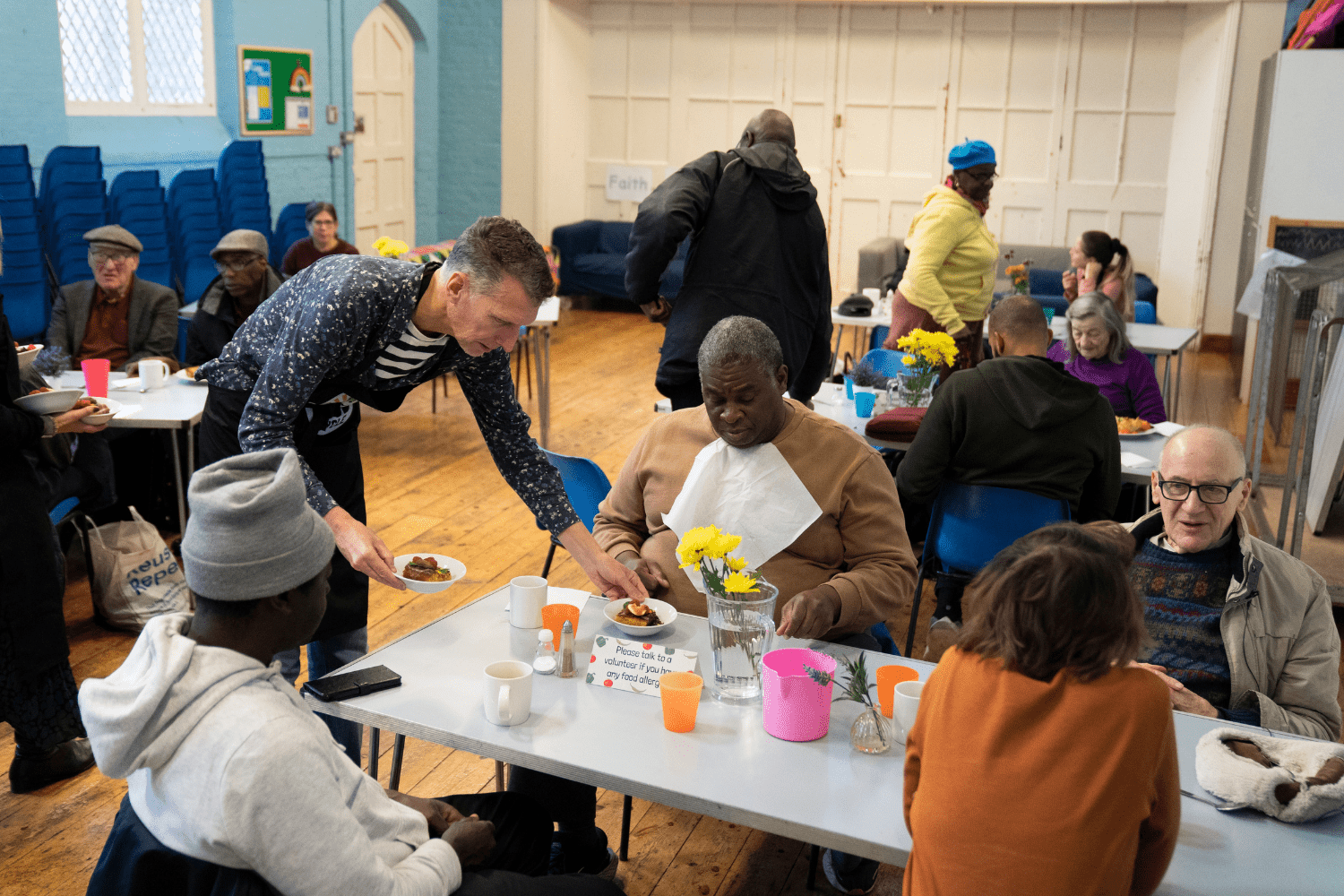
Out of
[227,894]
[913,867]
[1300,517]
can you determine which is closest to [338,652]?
[227,894]

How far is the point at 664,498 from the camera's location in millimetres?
2594

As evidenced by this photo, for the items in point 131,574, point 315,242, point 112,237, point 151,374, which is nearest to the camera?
point 131,574

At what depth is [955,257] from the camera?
4750 mm

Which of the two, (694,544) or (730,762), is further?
(694,544)

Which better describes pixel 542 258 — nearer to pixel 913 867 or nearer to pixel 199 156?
pixel 913 867

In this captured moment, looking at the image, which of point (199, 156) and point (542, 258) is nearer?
point (542, 258)

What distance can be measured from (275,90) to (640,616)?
7033mm

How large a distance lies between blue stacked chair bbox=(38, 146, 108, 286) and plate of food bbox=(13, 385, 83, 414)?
3.50 meters

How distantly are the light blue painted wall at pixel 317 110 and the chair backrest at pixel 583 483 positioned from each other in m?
4.49

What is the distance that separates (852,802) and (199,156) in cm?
708

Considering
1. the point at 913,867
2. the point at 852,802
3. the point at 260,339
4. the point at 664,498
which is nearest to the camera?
the point at 913,867

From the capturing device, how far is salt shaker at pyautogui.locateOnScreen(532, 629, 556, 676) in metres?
2.05

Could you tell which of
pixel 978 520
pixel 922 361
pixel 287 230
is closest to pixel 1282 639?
pixel 978 520

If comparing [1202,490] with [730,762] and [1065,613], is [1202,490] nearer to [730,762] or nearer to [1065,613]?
[1065,613]
